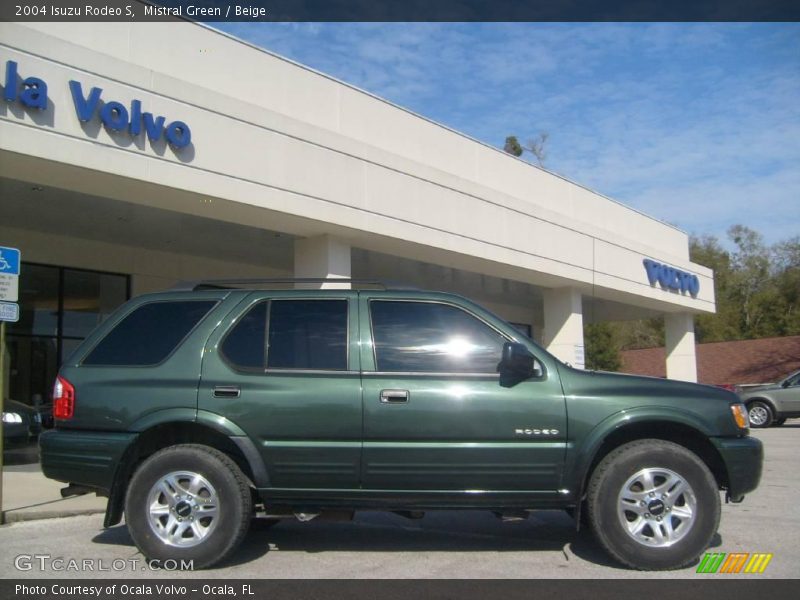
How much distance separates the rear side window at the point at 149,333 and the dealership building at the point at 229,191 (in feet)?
11.8

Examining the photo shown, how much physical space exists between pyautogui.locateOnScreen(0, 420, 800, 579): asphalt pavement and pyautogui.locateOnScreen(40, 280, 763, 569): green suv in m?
0.38

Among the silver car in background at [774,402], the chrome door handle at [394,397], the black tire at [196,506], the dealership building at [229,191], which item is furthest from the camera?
the silver car in background at [774,402]

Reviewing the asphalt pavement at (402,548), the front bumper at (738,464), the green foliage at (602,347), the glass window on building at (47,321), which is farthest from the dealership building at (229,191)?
the green foliage at (602,347)

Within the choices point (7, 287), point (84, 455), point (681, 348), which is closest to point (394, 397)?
point (84, 455)

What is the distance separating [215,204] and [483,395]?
794cm

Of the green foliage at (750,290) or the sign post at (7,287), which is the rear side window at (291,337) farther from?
the green foliage at (750,290)

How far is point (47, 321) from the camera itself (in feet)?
55.1

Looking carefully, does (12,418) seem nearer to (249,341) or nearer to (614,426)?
(249,341)

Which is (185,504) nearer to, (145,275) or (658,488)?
(658,488)

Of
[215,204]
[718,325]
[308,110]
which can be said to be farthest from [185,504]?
[718,325]

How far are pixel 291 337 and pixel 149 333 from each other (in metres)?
1.10

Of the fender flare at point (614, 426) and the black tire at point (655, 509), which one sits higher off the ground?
the fender flare at point (614, 426)

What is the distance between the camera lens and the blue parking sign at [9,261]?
7680 millimetres

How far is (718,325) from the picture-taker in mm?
57938
